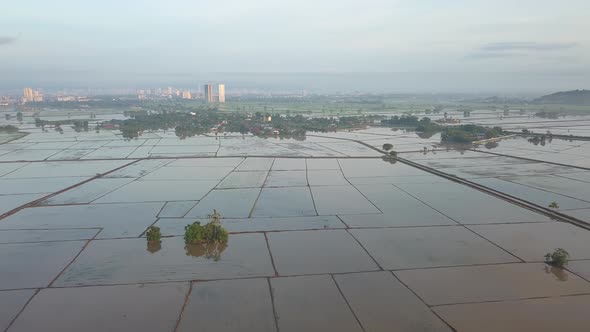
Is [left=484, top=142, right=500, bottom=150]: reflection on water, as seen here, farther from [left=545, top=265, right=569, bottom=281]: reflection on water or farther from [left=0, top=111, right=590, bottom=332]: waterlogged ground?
[left=545, top=265, right=569, bottom=281]: reflection on water

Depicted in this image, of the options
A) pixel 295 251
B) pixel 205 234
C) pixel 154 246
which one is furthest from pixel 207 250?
pixel 295 251

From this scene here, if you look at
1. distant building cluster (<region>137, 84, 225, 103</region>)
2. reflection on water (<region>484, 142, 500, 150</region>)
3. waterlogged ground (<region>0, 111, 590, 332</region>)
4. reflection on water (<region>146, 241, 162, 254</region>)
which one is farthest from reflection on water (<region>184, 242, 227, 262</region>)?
distant building cluster (<region>137, 84, 225, 103</region>)

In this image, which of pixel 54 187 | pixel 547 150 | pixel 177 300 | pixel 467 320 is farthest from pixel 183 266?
pixel 547 150

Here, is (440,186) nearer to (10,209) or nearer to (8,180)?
(10,209)

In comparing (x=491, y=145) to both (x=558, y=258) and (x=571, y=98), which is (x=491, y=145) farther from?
(x=571, y=98)

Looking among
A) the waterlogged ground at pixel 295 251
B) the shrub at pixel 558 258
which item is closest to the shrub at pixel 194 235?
the waterlogged ground at pixel 295 251

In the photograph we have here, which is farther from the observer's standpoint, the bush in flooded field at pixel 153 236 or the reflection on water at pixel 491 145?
the reflection on water at pixel 491 145

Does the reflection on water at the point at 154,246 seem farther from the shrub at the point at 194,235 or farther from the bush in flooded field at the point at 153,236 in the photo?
the shrub at the point at 194,235
